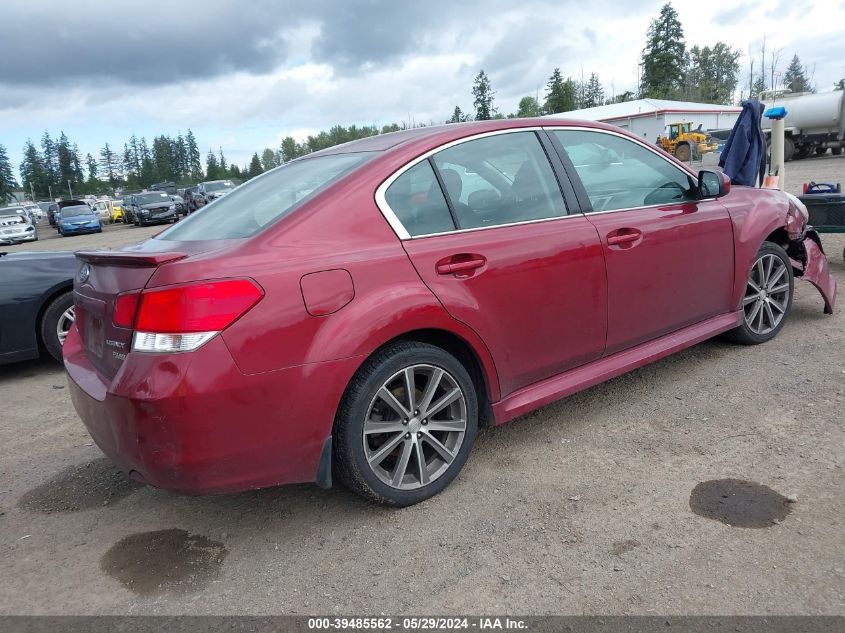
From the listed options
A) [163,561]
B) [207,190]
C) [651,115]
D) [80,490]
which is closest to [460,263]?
[163,561]

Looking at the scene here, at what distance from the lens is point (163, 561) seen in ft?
8.93

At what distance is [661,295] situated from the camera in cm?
378

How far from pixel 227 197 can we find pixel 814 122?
3531cm

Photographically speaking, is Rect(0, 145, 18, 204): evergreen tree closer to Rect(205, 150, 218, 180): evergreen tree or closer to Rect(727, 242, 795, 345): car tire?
Rect(205, 150, 218, 180): evergreen tree

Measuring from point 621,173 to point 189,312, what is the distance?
2612 millimetres

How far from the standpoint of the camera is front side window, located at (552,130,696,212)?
364cm

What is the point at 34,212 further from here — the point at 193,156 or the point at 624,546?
the point at 193,156

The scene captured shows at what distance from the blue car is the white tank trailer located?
31917 mm

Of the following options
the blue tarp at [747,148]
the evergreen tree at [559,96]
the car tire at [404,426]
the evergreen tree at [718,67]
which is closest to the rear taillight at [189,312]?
the car tire at [404,426]

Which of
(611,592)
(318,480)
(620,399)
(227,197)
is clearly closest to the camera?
(611,592)

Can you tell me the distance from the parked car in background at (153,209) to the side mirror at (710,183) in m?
30.7

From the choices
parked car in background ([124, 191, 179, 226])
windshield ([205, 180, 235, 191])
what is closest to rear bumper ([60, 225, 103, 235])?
parked car in background ([124, 191, 179, 226])

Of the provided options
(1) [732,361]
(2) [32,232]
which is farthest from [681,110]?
(1) [732,361]

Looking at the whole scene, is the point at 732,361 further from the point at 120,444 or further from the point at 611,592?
the point at 120,444
